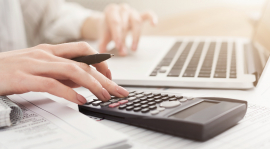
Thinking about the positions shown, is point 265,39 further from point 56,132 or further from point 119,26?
point 56,132

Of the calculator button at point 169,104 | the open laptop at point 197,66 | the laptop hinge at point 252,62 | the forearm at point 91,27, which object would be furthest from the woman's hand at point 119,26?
the calculator button at point 169,104

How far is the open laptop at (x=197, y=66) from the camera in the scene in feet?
1.59

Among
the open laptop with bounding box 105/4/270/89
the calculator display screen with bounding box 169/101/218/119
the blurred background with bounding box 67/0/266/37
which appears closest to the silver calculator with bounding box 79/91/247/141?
the calculator display screen with bounding box 169/101/218/119

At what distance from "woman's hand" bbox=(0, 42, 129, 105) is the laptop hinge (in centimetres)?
25

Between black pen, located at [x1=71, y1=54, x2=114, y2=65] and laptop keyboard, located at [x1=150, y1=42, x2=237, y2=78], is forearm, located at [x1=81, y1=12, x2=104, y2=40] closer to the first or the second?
laptop keyboard, located at [x1=150, y1=42, x2=237, y2=78]

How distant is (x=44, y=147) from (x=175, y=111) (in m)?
0.15

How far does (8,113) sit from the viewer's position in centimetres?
32

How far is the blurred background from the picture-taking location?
1.42 m

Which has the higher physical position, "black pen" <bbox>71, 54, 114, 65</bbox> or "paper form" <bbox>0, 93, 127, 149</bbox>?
"black pen" <bbox>71, 54, 114, 65</bbox>

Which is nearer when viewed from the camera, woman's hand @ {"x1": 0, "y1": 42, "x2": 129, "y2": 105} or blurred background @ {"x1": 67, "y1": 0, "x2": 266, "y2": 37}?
woman's hand @ {"x1": 0, "y1": 42, "x2": 129, "y2": 105}

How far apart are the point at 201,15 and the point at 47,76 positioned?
4.41ft

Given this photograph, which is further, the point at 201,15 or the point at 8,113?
the point at 201,15

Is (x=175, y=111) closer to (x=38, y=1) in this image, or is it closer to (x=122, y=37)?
(x=122, y=37)

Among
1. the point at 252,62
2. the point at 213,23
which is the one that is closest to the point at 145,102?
the point at 252,62
